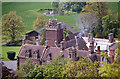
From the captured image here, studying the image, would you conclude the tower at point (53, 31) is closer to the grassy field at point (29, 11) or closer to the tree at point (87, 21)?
the grassy field at point (29, 11)

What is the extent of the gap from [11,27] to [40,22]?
1.61m

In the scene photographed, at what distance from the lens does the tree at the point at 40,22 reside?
12.2 m

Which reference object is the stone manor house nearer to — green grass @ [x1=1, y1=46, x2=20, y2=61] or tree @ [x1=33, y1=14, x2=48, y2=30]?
green grass @ [x1=1, y1=46, x2=20, y2=61]

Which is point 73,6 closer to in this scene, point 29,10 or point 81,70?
point 29,10

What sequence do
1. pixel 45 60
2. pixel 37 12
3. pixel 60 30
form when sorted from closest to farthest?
pixel 45 60
pixel 60 30
pixel 37 12

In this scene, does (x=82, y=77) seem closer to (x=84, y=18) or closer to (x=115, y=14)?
(x=115, y=14)

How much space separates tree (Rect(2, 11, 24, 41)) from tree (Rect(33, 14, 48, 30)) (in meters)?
0.79

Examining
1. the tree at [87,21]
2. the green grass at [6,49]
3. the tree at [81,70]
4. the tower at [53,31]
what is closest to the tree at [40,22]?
the tree at [87,21]

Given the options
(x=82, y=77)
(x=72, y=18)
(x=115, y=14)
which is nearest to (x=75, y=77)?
(x=82, y=77)

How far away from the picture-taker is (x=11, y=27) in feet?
41.1

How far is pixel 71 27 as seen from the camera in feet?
41.1

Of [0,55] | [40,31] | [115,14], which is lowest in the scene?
[0,55]

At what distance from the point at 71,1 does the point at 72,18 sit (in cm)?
100

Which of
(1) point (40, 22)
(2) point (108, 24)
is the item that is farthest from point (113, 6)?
(1) point (40, 22)
